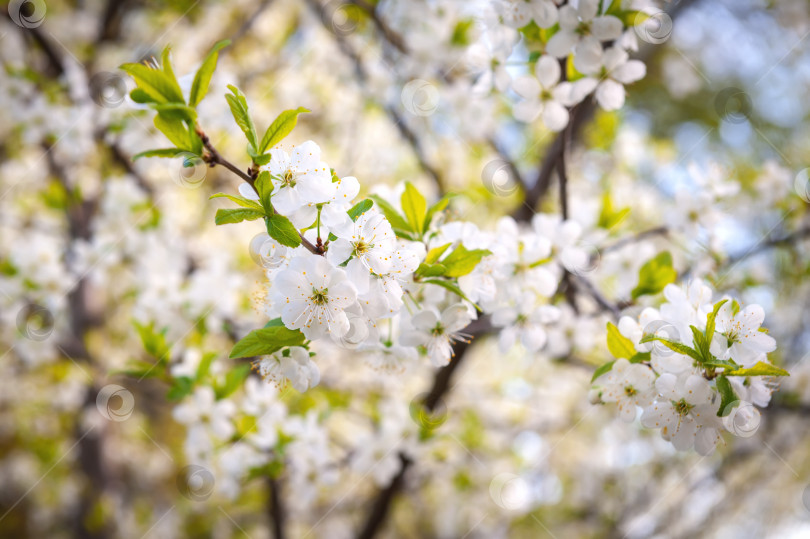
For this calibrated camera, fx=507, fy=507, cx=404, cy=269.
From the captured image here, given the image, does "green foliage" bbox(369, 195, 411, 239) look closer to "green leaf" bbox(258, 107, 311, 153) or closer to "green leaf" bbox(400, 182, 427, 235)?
"green leaf" bbox(400, 182, 427, 235)

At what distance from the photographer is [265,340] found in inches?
33.8

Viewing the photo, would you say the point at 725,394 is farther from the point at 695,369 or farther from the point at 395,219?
the point at 395,219

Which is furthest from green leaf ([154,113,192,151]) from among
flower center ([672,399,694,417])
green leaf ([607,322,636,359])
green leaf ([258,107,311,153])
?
flower center ([672,399,694,417])

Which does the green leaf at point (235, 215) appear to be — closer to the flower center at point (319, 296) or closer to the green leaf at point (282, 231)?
the green leaf at point (282, 231)

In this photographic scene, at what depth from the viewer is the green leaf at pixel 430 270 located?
2.98 ft

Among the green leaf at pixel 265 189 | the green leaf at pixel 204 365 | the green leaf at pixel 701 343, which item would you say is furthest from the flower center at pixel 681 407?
the green leaf at pixel 204 365

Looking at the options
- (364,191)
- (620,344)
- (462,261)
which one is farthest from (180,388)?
(364,191)

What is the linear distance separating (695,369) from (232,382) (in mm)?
1169

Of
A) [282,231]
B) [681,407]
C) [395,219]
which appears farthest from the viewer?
[395,219]

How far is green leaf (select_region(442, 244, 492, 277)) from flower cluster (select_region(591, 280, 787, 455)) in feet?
0.94

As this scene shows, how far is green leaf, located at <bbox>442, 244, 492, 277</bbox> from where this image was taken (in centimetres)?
94

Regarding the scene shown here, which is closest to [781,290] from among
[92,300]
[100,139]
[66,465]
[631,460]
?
[631,460]

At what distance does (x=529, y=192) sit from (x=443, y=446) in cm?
116

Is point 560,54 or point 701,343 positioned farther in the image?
point 560,54
